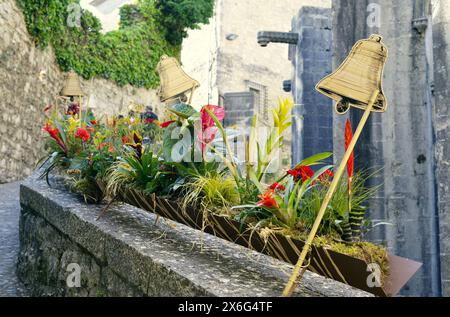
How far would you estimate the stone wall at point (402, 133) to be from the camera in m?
6.11

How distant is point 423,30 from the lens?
6180 millimetres

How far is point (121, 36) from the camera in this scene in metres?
13.5

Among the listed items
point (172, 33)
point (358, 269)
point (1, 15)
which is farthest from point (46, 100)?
point (358, 269)

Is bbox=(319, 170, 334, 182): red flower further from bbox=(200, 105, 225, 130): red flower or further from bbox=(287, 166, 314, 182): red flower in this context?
bbox=(200, 105, 225, 130): red flower

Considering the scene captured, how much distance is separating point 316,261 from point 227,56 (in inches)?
789

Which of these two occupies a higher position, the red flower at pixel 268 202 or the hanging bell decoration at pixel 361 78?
the hanging bell decoration at pixel 361 78

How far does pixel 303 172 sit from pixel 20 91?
7404 millimetres

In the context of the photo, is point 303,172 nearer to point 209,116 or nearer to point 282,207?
point 282,207

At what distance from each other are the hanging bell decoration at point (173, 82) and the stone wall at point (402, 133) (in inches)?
154

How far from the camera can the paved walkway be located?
3204mm

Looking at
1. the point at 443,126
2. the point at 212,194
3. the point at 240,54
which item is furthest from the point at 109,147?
the point at 240,54

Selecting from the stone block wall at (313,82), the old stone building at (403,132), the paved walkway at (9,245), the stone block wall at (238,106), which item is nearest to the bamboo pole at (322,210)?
the paved walkway at (9,245)

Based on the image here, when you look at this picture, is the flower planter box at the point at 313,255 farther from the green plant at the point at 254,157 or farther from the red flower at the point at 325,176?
the red flower at the point at 325,176
